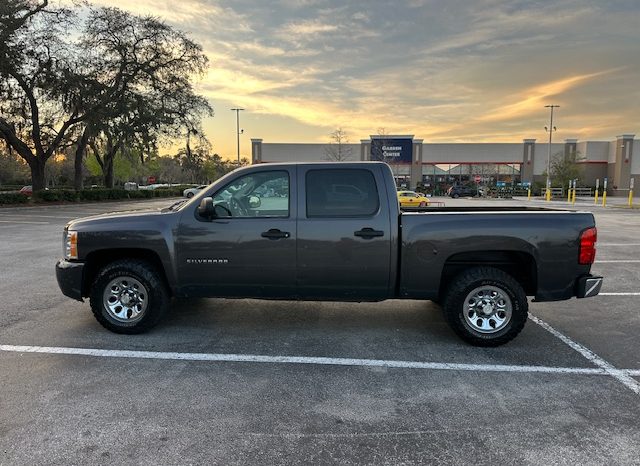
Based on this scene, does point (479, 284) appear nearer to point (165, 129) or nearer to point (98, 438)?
point (98, 438)

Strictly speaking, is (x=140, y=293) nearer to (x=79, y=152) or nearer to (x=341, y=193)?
(x=341, y=193)

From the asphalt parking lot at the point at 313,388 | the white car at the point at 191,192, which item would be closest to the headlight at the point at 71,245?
the asphalt parking lot at the point at 313,388

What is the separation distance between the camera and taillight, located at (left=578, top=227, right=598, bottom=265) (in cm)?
473

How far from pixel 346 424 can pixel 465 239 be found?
2293 mm

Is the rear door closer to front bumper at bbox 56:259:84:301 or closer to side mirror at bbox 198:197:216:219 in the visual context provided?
side mirror at bbox 198:197:216:219

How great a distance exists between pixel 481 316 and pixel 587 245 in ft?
4.09

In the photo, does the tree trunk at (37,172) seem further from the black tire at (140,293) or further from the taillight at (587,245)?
the taillight at (587,245)

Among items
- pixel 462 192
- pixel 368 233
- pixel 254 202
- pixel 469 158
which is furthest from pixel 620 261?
pixel 469 158

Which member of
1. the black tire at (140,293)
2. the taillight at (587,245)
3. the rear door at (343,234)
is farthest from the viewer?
the black tire at (140,293)

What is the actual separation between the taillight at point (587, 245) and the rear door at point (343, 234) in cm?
190

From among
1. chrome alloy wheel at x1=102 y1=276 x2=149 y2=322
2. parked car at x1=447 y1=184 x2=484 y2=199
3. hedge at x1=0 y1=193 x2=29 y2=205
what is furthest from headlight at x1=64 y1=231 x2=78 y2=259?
parked car at x1=447 y1=184 x2=484 y2=199

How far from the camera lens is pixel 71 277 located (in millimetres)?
5168

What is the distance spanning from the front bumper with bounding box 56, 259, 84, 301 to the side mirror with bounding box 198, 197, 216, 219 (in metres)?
1.49

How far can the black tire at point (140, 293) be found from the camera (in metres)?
5.11
